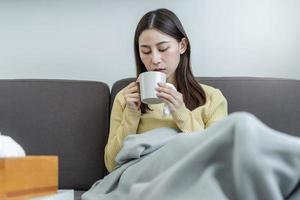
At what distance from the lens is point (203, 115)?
131 cm

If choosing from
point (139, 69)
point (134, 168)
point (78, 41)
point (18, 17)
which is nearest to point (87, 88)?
point (139, 69)

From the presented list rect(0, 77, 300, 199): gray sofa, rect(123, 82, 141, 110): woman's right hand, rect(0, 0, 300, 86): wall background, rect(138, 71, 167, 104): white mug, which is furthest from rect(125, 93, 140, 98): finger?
rect(0, 0, 300, 86): wall background

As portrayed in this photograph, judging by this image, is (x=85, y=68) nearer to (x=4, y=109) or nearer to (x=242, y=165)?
(x=4, y=109)

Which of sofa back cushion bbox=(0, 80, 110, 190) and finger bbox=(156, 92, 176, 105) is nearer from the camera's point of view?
finger bbox=(156, 92, 176, 105)

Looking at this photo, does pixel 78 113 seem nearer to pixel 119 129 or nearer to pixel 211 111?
pixel 119 129

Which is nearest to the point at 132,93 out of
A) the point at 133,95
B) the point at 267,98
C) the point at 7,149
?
the point at 133,95

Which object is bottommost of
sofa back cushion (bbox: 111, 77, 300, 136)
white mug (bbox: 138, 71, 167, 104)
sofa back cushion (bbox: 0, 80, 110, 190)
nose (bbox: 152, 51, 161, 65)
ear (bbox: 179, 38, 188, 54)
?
sofa back cushion (bbox: 0, 80, 110, 190)

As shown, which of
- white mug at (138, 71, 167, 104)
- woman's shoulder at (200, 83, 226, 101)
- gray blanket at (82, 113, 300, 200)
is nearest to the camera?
gray blanket at (82, 113, 300, 200)

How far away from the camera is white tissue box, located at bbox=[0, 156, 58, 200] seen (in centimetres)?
68

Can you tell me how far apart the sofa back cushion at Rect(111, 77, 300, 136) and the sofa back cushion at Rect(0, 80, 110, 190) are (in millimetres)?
395

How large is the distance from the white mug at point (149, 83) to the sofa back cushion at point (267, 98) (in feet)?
1.11

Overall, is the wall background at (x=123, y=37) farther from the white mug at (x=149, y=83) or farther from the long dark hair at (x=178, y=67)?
the white mug at (x=149, y=83)

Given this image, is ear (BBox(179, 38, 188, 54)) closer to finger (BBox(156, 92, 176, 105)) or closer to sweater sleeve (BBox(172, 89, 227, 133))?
sweater sleeve (BBox(172, 89, 227, 133))

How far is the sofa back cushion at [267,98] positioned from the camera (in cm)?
130
